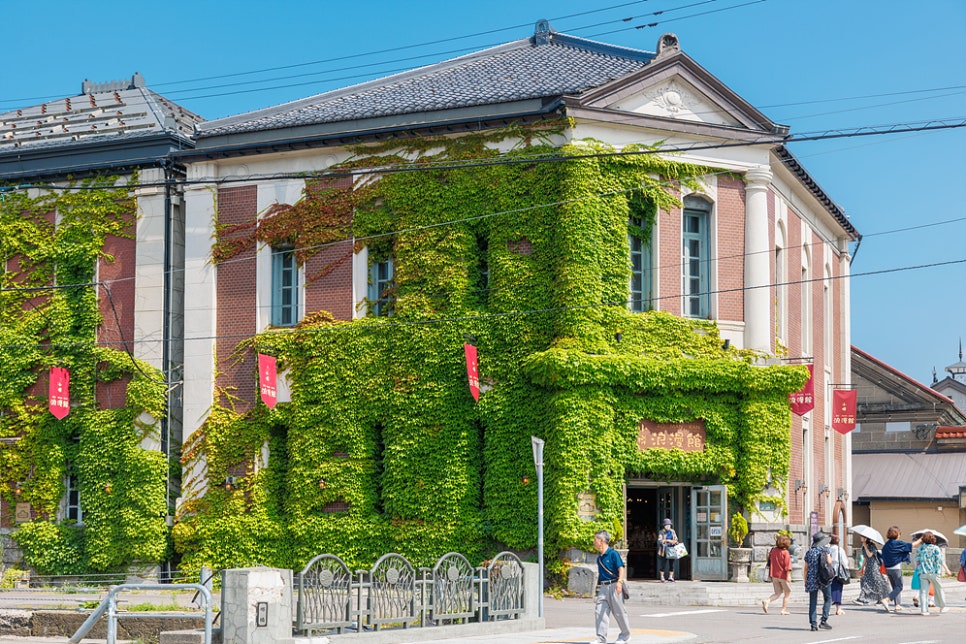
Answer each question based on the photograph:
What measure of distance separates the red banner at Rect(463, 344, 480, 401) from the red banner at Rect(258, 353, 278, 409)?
474 centimetres

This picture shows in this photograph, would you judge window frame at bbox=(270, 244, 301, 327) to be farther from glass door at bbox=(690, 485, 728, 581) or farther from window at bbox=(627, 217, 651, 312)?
glass door at bbox=(690, 485, 728, 581)

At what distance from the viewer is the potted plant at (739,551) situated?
2975cm

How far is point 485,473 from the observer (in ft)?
99.1

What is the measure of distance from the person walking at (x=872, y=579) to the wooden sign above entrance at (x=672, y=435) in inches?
178

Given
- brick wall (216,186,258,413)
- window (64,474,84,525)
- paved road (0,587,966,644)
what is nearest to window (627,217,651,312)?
paved road (0,587,966,644)

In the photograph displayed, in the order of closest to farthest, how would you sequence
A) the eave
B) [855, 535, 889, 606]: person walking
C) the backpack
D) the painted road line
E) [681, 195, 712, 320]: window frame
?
the backpack → the painted road line → [855, 535, 889, 606]: person walking → the eave → [681, 195, 712, 320]: window frame

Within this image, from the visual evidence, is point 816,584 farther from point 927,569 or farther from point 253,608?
point 253,608

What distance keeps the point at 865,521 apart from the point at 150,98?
29462mm

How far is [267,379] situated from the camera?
3125 centimetres

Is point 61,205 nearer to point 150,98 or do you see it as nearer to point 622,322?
point 150,98

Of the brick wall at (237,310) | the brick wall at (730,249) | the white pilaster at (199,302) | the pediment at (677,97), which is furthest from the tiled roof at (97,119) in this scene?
the brick wall at (730,249)

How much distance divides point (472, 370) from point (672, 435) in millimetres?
4615

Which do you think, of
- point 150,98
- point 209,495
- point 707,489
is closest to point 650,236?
point 707,489

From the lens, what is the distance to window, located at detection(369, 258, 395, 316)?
31689mm
